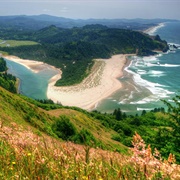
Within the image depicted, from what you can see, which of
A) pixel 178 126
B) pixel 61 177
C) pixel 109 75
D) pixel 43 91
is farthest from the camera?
pixel 109 75

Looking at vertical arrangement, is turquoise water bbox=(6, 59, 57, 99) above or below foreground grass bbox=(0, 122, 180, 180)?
below

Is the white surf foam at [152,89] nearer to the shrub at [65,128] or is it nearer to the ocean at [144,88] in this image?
the ocean at [144,88]

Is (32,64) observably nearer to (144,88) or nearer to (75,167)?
(144,88)

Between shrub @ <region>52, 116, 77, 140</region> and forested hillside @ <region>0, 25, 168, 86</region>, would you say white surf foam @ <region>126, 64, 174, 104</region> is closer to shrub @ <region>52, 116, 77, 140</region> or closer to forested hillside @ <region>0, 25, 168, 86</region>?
forested hillside @ <region>0, 25, 168, 86</region>

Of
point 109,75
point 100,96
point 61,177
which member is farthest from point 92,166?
point 109,75

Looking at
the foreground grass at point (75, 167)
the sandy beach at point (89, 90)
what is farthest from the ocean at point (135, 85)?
the foreground grass at point (75, 167)

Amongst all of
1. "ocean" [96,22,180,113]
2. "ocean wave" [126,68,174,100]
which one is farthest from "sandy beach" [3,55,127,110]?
"ocean wave" [126,68,174,100]

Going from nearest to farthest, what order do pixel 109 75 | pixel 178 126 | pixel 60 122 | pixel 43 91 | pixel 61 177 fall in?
1. pixel 61 177
2. pixel 178 126
3. pixel 60 122
4. pixel 43 91
5. pixel 109 75

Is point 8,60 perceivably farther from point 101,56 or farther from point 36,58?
point 101,56
